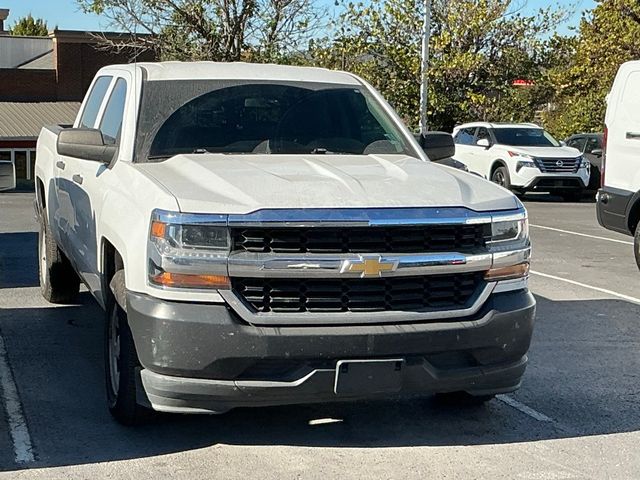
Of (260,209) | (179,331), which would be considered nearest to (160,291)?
(179,331)

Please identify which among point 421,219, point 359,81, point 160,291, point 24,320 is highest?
point 359,81

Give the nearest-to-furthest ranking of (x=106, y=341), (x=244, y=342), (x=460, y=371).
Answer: (x=244, y=342) < (x=460, y=371) < (x=106, y=341)

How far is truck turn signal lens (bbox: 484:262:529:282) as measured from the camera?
507cm

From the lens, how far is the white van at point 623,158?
10727 mm

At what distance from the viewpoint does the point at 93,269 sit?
621cm

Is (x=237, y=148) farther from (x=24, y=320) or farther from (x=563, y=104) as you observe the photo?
(x=563, y=104)

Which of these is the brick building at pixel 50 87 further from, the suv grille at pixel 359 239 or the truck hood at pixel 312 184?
the suv grille at pixel 359 239

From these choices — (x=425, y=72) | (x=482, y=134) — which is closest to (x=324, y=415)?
(x=482, y=134)

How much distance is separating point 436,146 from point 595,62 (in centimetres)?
2562

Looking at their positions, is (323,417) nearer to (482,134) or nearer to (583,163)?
(583,163)

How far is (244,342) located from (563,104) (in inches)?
1284

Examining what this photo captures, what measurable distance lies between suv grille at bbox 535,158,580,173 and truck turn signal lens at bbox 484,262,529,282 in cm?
1601

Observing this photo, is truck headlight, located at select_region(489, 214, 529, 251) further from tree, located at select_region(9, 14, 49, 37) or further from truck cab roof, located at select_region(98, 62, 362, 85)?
tree, located at select_region(9, 14, 49, 37)

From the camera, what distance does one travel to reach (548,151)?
21.1 metres
